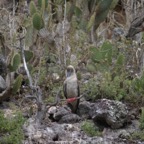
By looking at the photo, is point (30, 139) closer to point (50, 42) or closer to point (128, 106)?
point (128, 106)

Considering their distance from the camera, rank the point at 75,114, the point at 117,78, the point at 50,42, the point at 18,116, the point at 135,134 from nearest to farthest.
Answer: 1. the point at 18,116
2. the point at 135,134
3. the point at 75,114
4. the point at 117,78
5. the point at 50,42

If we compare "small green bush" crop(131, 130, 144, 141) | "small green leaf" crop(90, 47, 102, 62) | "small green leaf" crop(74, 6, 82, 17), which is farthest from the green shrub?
"small green leaf" crop(74, 6, 82, 17)

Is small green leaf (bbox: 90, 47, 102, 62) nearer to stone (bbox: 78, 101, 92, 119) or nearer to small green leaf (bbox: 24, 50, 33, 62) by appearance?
small green leaf (bbox: 24, 50, 33, 62)

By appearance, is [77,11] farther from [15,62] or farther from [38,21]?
[15,62]

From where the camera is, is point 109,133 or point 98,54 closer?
point 109,133

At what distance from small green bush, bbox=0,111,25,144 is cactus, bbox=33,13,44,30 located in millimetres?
2745

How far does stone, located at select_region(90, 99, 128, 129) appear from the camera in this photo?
18.9 ft

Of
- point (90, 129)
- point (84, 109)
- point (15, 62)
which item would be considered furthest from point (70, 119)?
point (15, 62)

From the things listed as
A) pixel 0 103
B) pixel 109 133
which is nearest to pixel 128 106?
pixel 109 133

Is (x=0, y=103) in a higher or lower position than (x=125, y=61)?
lower

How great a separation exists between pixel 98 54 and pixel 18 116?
2.57 meters

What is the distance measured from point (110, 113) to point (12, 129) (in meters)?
1.36

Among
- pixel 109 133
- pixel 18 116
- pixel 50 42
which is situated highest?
pixel 50 42

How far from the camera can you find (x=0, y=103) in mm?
6844
